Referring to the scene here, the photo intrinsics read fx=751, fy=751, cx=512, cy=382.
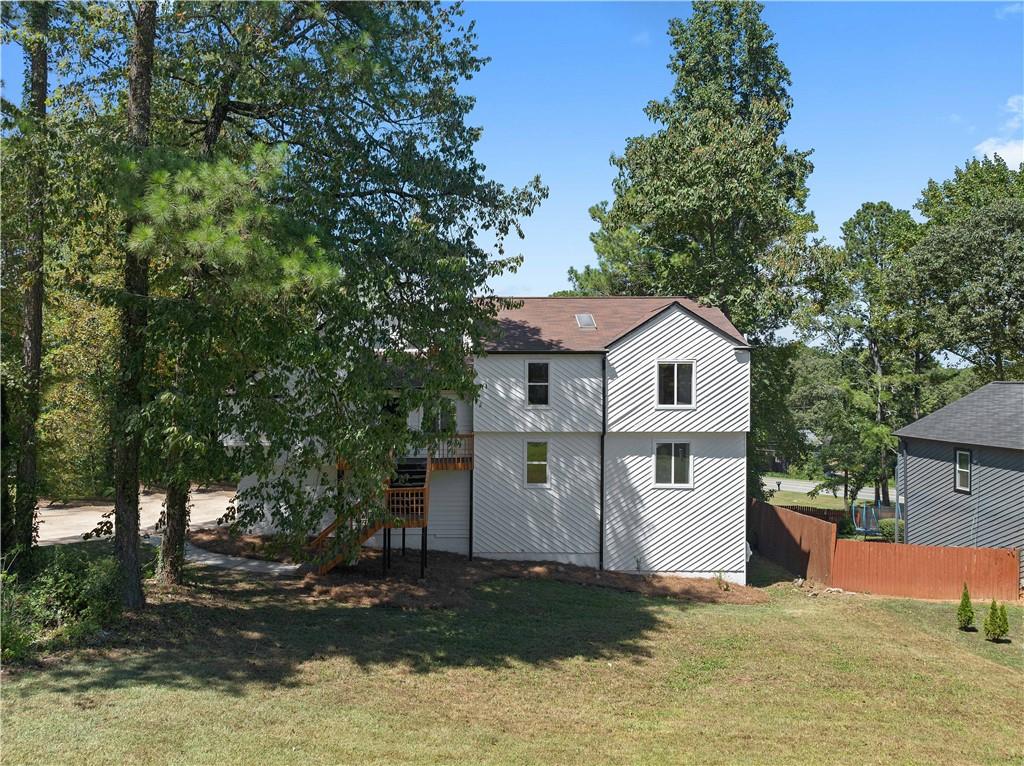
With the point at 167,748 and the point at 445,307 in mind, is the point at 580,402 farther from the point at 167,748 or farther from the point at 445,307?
the point at 167,748

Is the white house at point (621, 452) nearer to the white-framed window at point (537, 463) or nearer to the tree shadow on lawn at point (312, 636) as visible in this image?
the white-framed window at point (537, 463)

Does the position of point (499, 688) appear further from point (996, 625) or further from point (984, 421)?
point (984, 421)

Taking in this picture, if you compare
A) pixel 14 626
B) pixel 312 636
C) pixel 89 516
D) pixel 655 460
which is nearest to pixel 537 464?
pixel 655 460

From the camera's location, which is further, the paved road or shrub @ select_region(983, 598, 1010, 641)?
the paved road

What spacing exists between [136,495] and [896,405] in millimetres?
35929

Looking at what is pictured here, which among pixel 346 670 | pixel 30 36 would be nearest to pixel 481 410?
pixel 346 670

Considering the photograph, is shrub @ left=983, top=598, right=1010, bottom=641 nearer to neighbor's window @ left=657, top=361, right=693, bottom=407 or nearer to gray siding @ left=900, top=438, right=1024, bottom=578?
gray siding @ left=900, top=438, right=1024, bottom=578

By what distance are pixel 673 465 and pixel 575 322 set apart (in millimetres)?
5503

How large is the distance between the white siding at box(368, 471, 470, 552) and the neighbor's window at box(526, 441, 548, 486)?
186cm

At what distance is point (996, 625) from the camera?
16.8 meters

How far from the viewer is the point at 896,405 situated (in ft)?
125

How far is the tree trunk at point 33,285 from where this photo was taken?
13.1m

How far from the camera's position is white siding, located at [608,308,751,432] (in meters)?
22.2

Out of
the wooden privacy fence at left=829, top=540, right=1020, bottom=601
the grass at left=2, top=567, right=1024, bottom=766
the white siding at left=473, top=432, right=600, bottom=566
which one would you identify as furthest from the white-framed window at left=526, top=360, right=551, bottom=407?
the wooden privacy fence at left=829, top=540, right=1020, bottom=601
